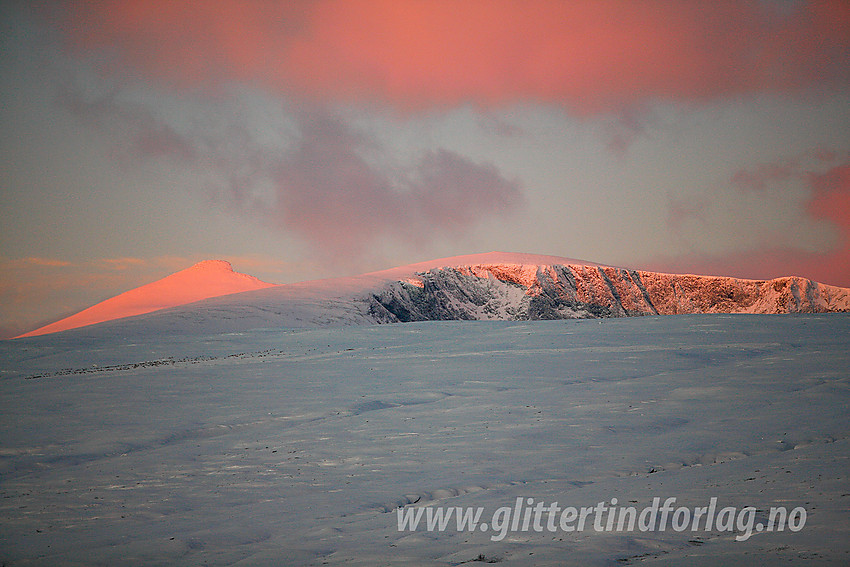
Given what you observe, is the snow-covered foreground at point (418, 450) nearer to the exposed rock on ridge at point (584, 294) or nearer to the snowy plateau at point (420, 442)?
the snowy plateau at point (420, 442)

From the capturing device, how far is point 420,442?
666 inches

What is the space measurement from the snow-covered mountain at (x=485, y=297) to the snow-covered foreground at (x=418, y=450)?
86.2 feet

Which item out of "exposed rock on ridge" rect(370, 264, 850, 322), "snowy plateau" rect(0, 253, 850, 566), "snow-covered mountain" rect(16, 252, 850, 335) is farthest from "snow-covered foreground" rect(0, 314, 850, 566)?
"exposed rock on ridge" rect(370, 264, 850, 322)

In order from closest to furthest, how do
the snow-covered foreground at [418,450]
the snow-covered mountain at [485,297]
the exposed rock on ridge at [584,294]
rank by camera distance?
1. the snow-covered foreground at [418,450]
2. the snow-covered mountain at [485,297]
3. the exposed rock on ridge at [584,294]

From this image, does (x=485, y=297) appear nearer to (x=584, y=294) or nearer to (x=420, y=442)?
(x=584, y=294)

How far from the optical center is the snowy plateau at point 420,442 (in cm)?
976

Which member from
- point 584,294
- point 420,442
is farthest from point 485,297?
point 420,442

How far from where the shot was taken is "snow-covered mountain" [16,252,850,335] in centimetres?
5959

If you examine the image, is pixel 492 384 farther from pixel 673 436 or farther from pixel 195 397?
pixel 195 397

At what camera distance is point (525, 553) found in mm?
8961

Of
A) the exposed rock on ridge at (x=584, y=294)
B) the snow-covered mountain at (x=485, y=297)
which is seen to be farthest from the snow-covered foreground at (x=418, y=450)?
the exposed rock on ridge at (x=584, y=294)

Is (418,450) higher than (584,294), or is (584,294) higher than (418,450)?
(584,294)

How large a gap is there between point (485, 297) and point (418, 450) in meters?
77.6

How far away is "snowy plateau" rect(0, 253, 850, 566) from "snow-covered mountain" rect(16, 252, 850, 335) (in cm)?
1890
